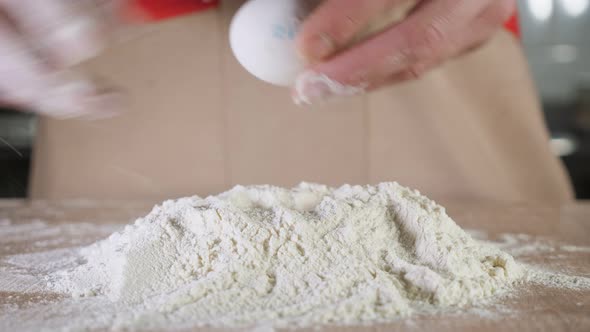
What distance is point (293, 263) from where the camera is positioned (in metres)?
0.55

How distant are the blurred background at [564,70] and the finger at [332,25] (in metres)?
1.63

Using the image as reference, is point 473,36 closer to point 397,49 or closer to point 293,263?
point 397,49

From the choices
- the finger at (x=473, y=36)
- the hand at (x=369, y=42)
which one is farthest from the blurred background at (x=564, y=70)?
the hand at (x=369, y=42)

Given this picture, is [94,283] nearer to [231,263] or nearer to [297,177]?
[231,263]

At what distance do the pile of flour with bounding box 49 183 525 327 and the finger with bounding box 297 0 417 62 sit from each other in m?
0.18

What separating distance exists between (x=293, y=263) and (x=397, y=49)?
0.37 metres

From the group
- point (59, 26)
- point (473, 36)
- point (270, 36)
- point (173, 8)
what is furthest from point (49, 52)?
point (473, 36)

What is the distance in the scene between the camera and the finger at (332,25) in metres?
0.68

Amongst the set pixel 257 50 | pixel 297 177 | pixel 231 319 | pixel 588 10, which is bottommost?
pixel 231 319

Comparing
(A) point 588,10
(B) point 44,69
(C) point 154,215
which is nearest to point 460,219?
(C) point 154,215

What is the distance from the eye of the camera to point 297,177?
53.7 inches

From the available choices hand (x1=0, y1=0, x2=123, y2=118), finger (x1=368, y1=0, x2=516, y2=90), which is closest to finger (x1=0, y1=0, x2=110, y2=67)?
hand (x1=0, y1=0, x2=123, y2=118)

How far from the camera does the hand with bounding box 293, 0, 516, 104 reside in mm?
693

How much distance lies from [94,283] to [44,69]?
0.95ft
